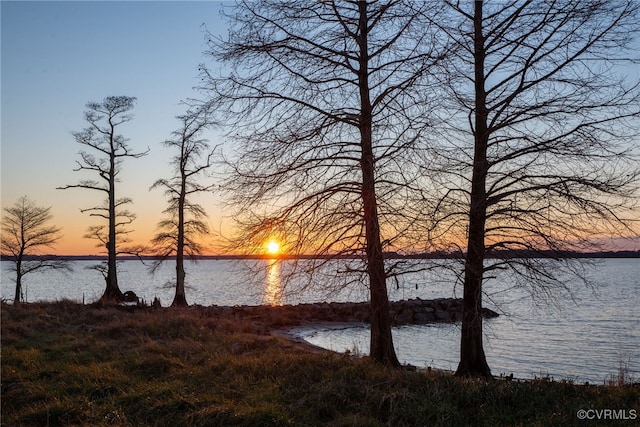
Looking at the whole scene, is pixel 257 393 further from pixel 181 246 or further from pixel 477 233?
pixel 181 246

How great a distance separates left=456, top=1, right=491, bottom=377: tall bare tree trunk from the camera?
1072 cm

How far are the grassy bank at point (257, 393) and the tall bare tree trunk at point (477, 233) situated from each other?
2838 mm

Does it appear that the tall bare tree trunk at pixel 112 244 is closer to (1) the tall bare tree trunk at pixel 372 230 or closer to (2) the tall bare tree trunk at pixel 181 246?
(2) the tall bare tree trunk at pixel 181 246

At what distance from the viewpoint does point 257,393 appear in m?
7.71

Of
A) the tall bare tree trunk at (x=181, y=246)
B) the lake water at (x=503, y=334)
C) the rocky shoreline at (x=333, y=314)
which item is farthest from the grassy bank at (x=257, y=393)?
the tall bare tree trunk at (x=181, y=246)

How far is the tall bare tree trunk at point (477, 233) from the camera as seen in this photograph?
35.2 ft

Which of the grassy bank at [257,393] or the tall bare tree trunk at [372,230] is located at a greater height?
the tall bare tree trunk at [372,230]

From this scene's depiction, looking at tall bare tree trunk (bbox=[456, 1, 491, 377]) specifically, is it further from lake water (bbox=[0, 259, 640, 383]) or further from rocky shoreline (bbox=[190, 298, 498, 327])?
rocky shoreline (bbox=[190, 298, 498, 327])

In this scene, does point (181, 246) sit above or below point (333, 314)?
above

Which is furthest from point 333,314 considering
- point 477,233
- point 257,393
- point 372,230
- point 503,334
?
point 257,393

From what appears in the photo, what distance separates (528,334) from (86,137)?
2357 cm

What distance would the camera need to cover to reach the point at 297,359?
30.8ft

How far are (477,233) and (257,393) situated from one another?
573 centimetres

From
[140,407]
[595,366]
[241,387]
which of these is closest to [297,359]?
[241,387]
